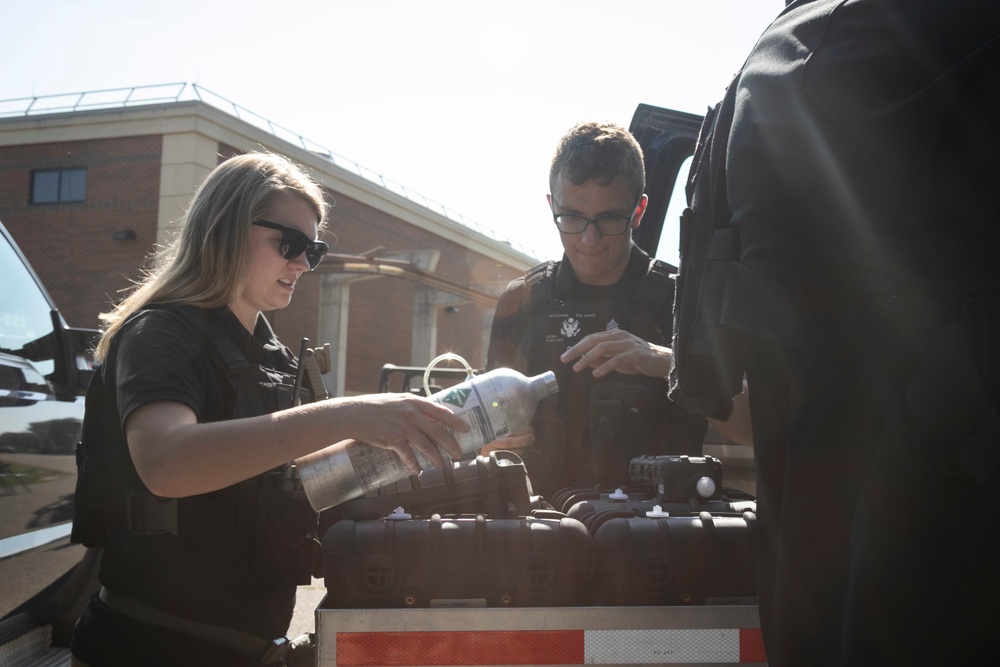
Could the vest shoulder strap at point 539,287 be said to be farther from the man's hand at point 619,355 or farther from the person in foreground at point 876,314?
the person in foreground at point 876,314

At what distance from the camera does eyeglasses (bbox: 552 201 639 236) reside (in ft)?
9.11

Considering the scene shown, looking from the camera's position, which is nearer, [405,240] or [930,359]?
[930,359]

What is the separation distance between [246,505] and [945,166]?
1.56 meters

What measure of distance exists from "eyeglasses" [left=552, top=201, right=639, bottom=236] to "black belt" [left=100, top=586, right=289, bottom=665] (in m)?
1.52

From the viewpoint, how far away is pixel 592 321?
284cm

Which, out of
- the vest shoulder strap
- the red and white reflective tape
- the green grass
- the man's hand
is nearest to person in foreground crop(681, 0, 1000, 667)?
the red and white reflective tape

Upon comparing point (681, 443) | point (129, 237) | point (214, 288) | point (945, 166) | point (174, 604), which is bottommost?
point (174, 604)

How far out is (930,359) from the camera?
1.21 metres

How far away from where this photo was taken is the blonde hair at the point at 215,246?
83.7 inches

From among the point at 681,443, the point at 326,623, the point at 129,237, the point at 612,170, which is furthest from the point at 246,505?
the point at 129,237

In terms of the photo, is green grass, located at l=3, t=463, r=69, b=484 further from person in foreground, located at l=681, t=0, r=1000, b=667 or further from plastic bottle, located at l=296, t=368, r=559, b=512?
person in foreground, located at l=681, t=0, r=1000, b=667

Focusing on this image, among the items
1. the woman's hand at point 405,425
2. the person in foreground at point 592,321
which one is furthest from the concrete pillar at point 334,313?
the woman's hand at point 405,425

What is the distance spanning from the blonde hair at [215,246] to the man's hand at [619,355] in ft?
2.85

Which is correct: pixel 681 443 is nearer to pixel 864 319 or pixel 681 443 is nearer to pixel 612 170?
pixel 612 170
